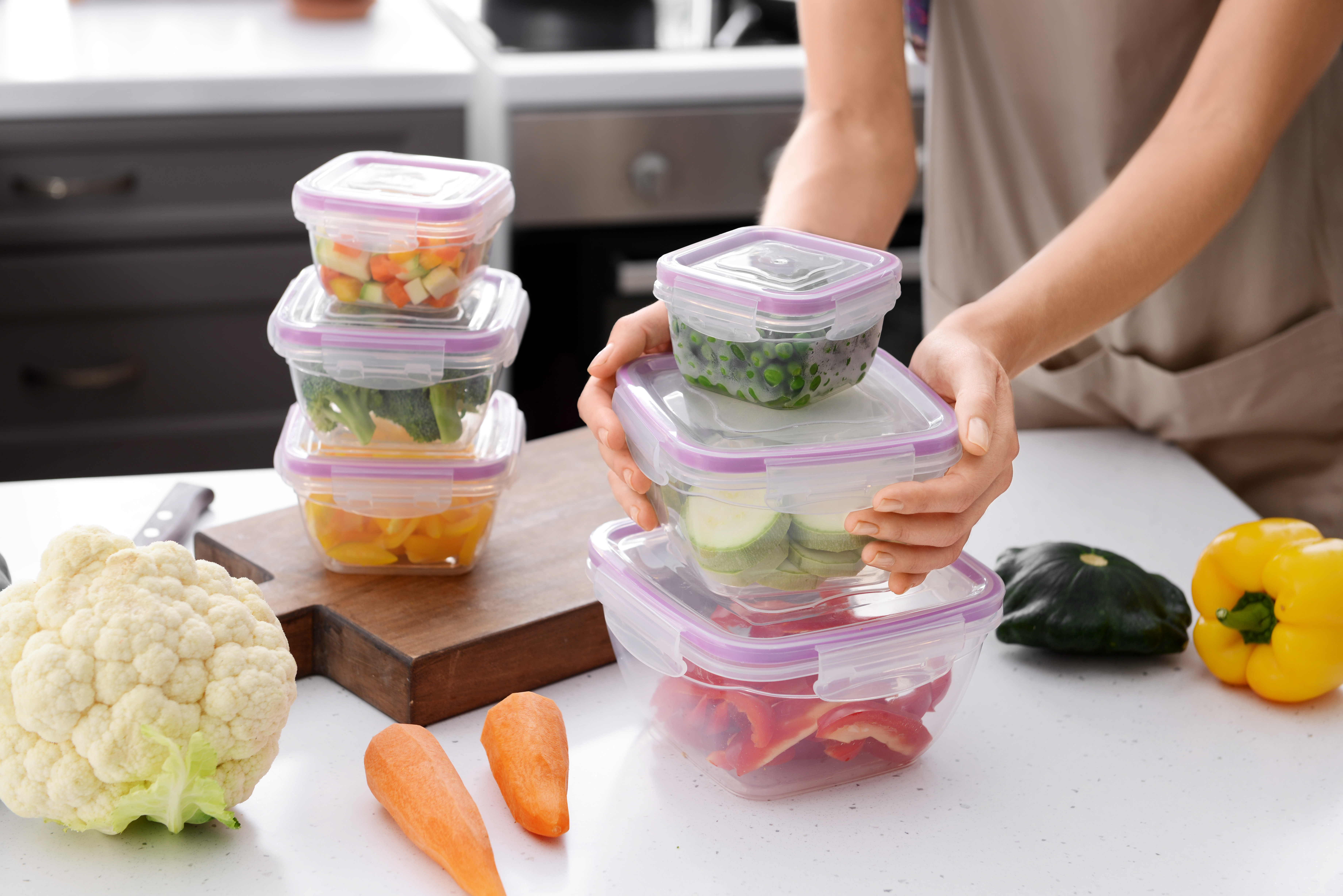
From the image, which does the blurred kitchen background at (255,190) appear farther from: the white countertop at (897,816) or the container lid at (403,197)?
the white countertop at (897,816)

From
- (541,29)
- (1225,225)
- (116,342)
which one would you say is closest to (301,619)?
(1225,225)

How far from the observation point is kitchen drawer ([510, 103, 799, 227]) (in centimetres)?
235

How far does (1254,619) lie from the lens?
104 centimetres

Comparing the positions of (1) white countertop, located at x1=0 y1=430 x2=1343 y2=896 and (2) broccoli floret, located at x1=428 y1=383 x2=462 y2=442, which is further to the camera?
(2) broccoli floret, located at x1=428 y1=383 x2=462 y2=442

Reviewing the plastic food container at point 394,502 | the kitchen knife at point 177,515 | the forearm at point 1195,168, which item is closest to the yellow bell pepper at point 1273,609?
the forearm at point 1195,168

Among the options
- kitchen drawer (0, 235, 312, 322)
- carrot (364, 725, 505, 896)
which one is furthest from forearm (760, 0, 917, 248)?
kitchen drawer (0, 235, 312, 322)

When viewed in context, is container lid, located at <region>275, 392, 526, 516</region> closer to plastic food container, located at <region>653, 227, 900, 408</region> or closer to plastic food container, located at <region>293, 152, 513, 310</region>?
plastic food container, located at <region>293, 152, 513, 310</region>

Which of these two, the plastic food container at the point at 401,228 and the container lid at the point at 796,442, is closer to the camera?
the container lid at the point at 796,442

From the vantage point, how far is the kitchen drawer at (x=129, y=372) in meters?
2.36

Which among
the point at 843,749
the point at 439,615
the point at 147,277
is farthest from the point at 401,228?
the point at 147,277

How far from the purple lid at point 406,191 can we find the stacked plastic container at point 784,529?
23 cm

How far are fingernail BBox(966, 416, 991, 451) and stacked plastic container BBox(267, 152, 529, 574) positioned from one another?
416 millimetres

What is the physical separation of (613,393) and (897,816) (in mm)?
359

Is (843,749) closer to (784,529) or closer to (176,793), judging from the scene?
(784,529)
